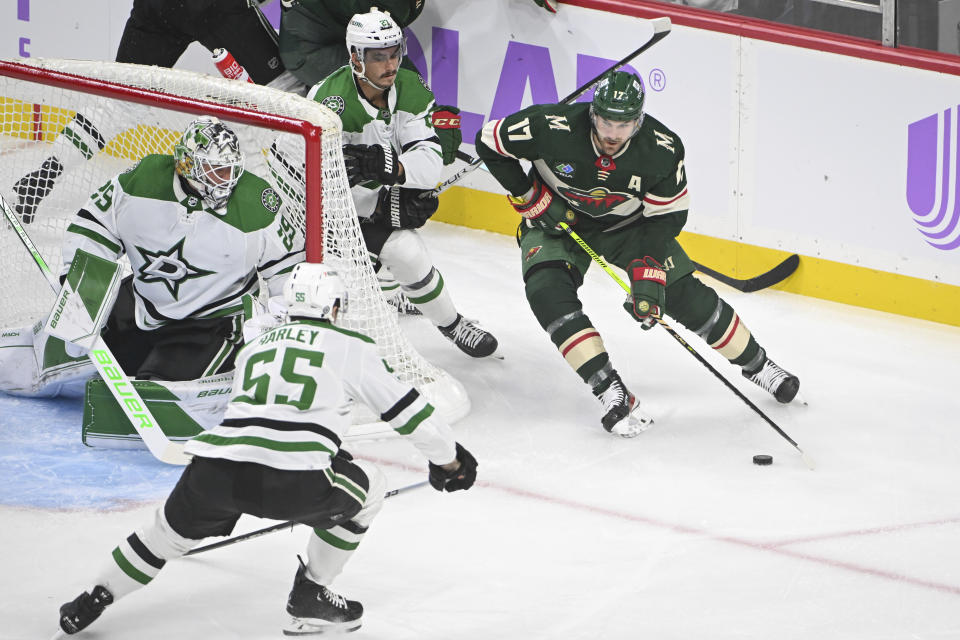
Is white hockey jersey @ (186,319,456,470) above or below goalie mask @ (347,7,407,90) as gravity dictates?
below

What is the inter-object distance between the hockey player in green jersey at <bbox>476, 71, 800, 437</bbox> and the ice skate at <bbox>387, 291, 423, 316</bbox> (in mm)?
822

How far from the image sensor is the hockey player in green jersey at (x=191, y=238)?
167 inches

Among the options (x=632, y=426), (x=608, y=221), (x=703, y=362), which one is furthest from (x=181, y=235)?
(x=703, y=362)

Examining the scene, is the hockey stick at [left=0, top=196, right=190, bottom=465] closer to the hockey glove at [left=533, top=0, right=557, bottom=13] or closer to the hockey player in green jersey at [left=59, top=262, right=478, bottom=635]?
the hockey player in green jersey at [left=59, top=262, right=478, bottom=635]

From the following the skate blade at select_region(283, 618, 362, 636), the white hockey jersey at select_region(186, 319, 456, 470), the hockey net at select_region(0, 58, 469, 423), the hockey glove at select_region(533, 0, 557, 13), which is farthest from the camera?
the hockey glove at select_region(533, 0, 557, 13)

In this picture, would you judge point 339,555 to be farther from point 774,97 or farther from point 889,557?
point 774,97

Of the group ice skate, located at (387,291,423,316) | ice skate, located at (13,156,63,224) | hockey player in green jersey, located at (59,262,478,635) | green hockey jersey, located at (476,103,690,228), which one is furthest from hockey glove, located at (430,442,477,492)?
ice skate, located at (387,291,423,316)

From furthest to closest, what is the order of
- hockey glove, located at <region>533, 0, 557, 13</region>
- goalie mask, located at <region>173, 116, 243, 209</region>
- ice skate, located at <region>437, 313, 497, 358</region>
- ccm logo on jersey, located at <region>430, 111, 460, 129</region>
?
hockey glove, located at <region>533, 0, 557, 13</region>
ice skate, located at <region>437, 313, 497, 358</region>
ccm logo on jersey, located at <region>430, 111, 460, 129</region>
goalie mask, located at <region>173, 116, 243, 209</region>

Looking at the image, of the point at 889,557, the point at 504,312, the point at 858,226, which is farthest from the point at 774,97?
the point at 889,557

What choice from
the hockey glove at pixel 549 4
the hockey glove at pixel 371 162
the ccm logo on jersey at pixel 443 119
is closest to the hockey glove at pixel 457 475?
the hockey glove at pixel 371 162

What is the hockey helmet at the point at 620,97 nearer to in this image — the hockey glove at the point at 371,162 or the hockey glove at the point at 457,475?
the hockey glove at the point at 371,162

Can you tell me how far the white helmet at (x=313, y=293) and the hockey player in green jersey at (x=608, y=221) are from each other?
4.88ft

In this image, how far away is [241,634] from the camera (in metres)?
3.41

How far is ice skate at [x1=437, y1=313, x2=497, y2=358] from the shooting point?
5152mm
